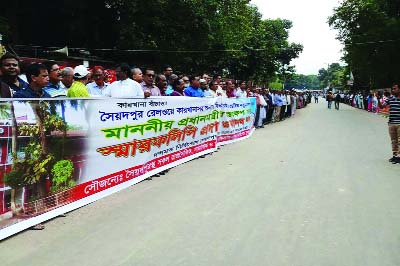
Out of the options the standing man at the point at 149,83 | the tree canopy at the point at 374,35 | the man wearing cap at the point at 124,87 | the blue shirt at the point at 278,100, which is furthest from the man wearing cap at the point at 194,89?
the tree canopy at the point at 374,35

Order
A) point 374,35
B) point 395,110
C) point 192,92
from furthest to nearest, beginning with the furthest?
point 374,35 < point 192,92 < point 395,110

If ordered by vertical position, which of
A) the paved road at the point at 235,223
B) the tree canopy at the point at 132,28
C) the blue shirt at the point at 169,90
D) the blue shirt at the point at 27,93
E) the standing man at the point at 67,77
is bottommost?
the paved road at the point at 235,223

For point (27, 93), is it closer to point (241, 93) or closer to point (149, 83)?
point (149, 83)

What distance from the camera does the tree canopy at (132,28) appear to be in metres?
27.4

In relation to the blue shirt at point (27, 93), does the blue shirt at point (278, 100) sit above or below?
below

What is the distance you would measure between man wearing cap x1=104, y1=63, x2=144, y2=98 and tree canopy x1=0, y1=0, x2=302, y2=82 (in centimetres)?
Answer: 1507

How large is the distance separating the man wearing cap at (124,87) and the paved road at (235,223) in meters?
1.61

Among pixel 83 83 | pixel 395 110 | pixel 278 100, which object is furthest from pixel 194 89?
pixel 278 100

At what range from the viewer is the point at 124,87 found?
8211 millimetres

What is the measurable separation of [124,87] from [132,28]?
71.8ft

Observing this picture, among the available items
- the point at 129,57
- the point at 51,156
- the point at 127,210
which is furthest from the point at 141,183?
the point at 129,57

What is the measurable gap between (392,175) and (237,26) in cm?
3660

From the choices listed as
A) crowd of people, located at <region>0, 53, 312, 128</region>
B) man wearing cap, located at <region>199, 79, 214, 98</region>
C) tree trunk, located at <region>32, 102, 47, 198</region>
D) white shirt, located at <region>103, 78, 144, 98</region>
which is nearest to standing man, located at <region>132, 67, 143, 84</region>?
crowd of people, located at <region>0, 53, 312, 128</region>

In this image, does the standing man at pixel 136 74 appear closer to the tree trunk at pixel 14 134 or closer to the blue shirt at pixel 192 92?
the blue shirt at pixel 192 92
